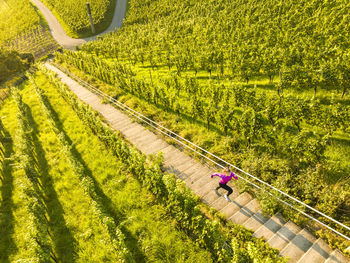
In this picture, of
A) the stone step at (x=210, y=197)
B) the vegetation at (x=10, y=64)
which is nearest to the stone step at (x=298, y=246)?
the stone step at (x=210, y=197)

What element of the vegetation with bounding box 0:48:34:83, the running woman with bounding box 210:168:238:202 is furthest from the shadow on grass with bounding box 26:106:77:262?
the vegetation with bounding box 0:48:34:83

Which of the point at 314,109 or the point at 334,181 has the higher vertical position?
the point at 314,109

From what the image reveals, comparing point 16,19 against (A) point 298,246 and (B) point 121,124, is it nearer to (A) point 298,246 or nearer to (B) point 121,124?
(B) point 121,124

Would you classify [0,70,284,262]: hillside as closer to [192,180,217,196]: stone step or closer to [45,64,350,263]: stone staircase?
[45,64,350,263]: stone staircase

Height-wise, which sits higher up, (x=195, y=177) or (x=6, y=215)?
(x=195, y=177)

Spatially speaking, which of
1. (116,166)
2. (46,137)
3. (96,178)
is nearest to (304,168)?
(116,166)

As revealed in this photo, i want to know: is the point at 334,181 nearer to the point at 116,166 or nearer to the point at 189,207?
the point at 189,207

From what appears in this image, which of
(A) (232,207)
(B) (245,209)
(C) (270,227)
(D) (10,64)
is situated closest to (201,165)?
(A) (232,207)
